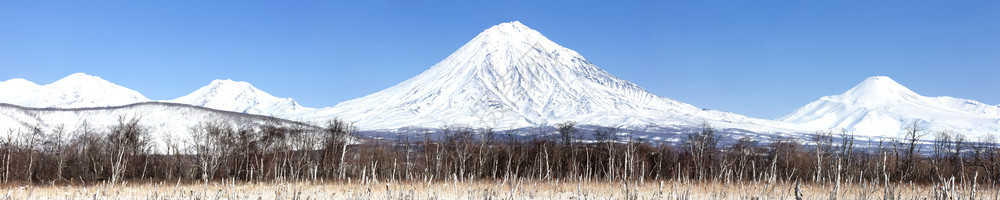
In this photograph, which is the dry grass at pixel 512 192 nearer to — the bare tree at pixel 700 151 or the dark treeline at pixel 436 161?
the bare tree at pixel 700 151

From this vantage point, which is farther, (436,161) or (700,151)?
(436,161)

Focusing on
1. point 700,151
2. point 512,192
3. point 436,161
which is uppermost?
point 700,151

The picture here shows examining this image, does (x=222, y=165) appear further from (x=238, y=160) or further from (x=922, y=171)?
(x=922, y=171)

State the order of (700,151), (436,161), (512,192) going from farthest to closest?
(436,161) → (700,151) → (512,192)

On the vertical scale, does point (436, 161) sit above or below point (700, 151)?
below

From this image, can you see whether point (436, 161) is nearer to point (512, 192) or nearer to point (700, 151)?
point (700, 151)

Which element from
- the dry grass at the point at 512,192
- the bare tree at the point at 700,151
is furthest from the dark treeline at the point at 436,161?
the dry grass at the point at 512,192

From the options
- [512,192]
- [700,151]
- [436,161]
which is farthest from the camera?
[436,161]

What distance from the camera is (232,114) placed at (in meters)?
197

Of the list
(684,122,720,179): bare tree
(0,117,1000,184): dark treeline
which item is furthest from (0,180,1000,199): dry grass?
(0,117,1000,184): dark treeline

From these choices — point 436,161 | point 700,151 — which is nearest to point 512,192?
point 700,151

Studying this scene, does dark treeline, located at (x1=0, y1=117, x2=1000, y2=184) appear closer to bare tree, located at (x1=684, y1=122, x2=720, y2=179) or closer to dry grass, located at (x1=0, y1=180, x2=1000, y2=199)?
bare tree, located at (x1=684, y1=122, x2=720, y2=179)

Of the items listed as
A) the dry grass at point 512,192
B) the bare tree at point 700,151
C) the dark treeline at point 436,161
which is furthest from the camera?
the dark treeline at point 436,161

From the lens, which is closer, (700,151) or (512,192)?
(512,192)
